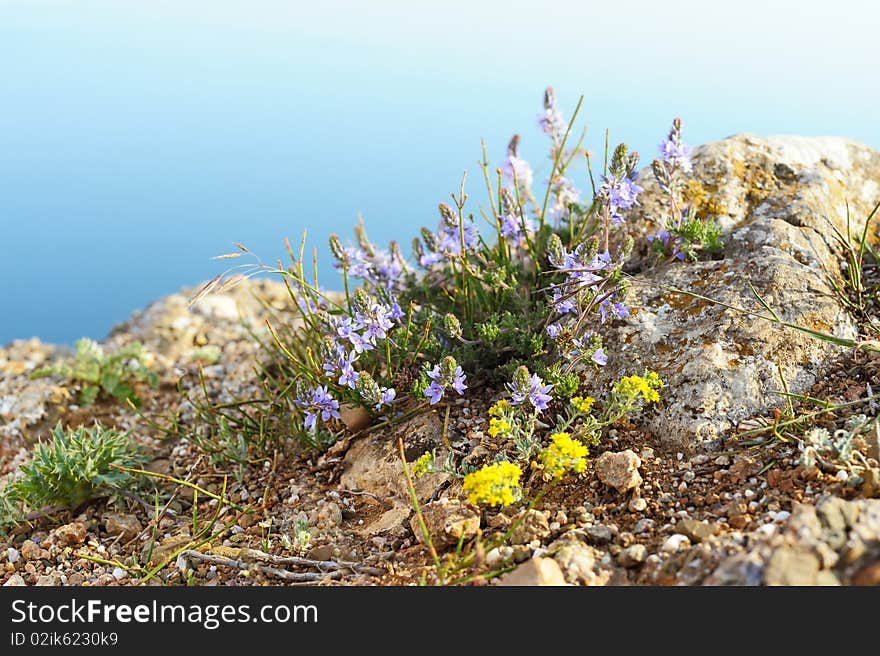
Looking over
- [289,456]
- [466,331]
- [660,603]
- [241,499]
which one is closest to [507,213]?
[466,331]

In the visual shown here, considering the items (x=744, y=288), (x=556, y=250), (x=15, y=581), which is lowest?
(x=15, y=581)

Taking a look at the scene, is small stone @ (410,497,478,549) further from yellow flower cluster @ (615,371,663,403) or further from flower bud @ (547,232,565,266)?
flower bud @ (547,232,565,266)

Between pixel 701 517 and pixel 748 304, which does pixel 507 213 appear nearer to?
pixel 748 304

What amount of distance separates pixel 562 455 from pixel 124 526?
2.37 metres

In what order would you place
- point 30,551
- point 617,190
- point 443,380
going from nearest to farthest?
1. point 443,380
2. point 617,190
3. point 30,551

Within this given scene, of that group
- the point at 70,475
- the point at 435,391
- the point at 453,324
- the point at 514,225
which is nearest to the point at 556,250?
the point at 453,324

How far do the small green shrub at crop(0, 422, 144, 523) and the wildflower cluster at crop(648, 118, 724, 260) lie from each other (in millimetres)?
3218

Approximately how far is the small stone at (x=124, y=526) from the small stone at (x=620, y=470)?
240 cm

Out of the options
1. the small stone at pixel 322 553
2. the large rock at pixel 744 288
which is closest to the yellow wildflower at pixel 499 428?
the large rock at pixel 744 288

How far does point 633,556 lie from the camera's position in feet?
8.85

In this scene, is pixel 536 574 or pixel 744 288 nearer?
pixel 536 574

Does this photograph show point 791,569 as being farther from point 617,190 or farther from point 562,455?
point 617,190

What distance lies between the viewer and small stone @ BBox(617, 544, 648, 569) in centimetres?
270

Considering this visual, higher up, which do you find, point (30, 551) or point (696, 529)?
point (696, 529)
